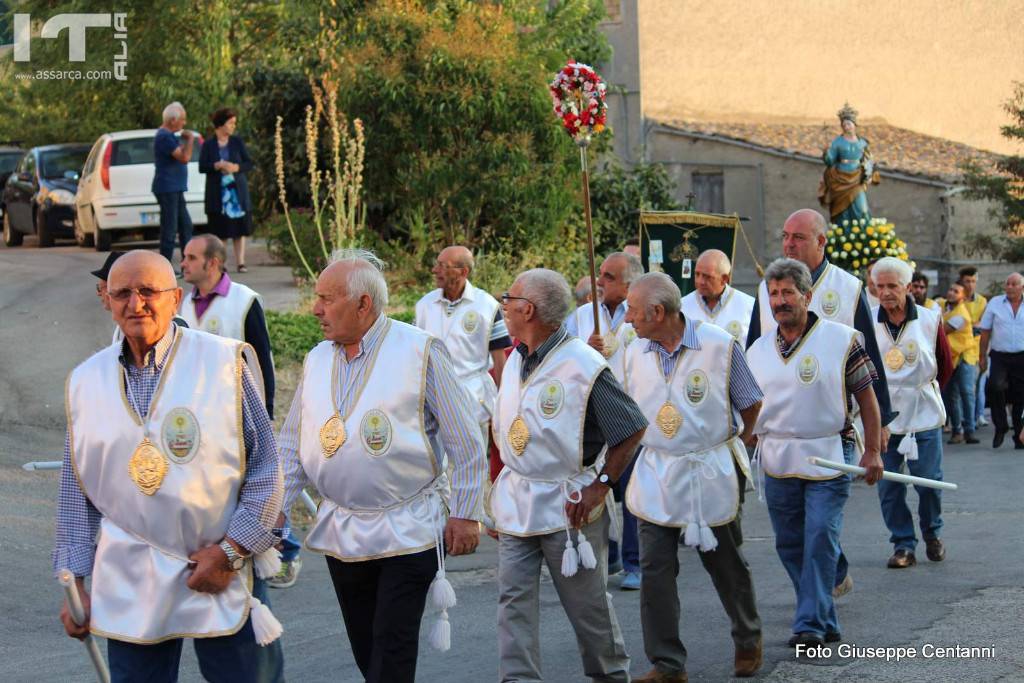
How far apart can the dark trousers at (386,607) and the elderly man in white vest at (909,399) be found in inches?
200

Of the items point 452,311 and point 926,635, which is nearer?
point 926,635

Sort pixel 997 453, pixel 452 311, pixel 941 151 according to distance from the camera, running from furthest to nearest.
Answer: pixel 941 151 → pixel 997 453 → pixel 452 311

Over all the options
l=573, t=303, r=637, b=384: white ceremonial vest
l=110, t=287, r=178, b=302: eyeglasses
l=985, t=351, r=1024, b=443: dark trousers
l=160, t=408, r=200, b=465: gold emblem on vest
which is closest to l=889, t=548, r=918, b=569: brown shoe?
l=573, t=303, r=637, b=384: white ceremonial vest

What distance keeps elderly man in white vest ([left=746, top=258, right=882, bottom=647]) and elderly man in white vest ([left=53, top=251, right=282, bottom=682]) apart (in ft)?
11.6

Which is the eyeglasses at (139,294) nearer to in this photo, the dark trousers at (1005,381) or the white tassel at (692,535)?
the white tassel at (692,535)

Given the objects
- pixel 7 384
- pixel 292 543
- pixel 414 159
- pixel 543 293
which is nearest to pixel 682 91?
pixel 414 159

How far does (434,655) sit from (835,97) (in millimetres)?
26866

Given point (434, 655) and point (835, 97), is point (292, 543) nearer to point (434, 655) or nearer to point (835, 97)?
point (434, 655)

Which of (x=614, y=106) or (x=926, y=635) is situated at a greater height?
(x=614, y=106)

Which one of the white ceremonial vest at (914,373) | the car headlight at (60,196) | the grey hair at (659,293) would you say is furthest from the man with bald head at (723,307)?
the car headlight at (60,196)

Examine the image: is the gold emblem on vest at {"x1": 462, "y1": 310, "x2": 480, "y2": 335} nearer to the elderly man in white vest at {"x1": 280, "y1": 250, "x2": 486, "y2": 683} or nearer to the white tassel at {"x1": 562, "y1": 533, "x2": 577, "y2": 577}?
the white tassel at {"x1": 562, "y1": 533, "x2": 577, "y2": 577}

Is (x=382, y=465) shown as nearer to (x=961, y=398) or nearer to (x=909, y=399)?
(x=909, y=399)

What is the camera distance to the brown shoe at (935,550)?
10.5 m

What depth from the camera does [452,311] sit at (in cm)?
1132
